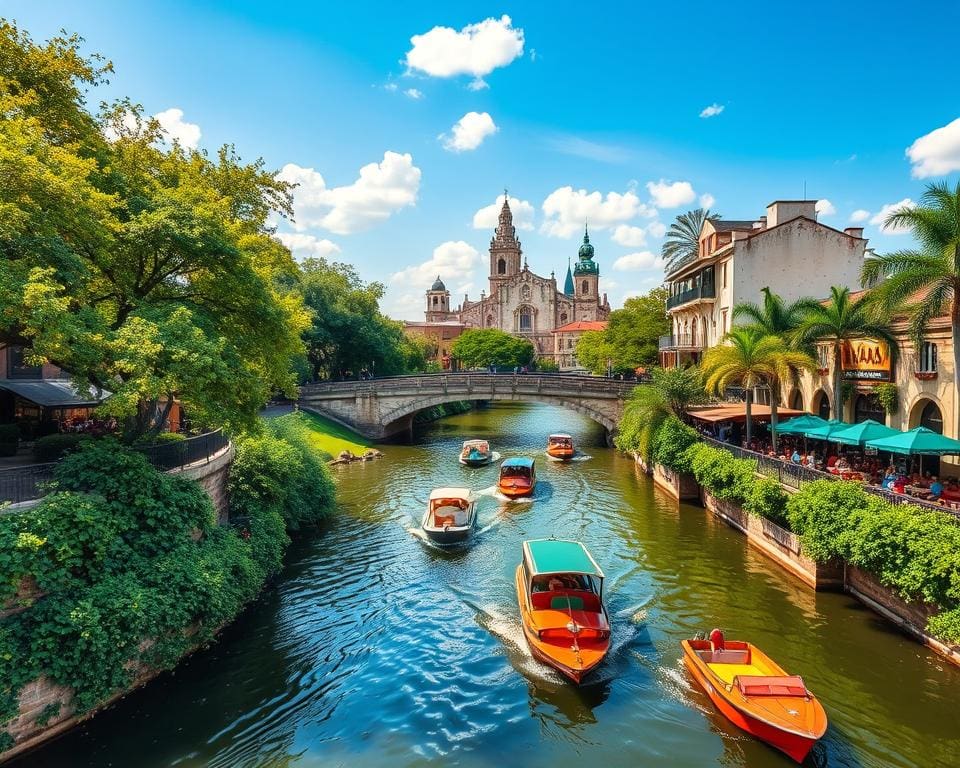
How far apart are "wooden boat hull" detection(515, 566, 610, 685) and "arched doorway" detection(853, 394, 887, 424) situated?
19.9 metres

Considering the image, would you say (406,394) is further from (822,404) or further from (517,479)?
(822,404)

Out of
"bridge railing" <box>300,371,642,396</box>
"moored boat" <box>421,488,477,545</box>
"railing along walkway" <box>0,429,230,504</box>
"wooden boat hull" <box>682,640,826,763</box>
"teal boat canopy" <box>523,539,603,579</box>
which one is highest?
Result: "bridge railing" <box>300,371,642,396</box>

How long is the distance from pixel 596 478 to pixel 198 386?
28.1 m

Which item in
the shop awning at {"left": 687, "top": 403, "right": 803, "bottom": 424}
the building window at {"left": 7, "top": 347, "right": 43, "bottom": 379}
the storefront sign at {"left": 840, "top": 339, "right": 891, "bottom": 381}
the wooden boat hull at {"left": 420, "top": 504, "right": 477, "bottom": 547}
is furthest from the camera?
the shop awning at {"left": 687, "top": 403, "right": 803, "bottom": 424}

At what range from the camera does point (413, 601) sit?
19.7 meters

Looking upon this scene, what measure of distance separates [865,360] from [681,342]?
21.3 meters

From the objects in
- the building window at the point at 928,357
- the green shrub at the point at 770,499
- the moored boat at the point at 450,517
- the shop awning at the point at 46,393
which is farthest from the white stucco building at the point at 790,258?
the shop awning at the point at 46,393

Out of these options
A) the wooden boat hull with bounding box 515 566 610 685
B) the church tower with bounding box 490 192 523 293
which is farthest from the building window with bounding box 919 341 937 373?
the church tower with bounding box 490 192 523 293

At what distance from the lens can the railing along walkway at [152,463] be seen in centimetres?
1342

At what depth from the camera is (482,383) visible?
51094mm

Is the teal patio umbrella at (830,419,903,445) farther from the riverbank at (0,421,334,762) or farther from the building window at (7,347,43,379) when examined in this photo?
the building window at (7,347,43,379)

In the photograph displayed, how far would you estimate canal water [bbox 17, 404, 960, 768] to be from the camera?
40.3 feet

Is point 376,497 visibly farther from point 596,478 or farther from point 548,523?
point 596,478

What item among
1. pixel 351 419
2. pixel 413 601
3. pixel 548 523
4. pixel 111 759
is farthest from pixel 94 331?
pixel 351 419
